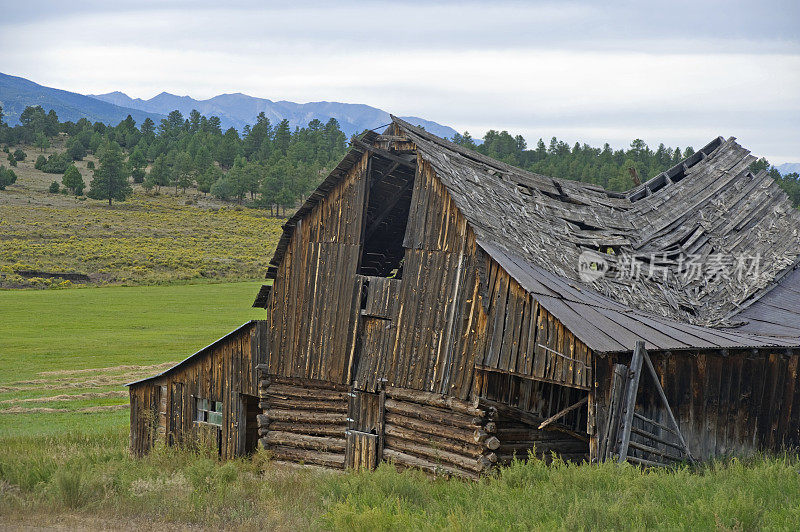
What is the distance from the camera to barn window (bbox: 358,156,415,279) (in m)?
18.7

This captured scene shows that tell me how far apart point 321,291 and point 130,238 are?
66027mm

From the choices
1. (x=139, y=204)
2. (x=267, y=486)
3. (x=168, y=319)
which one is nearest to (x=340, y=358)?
(x=267, y=486)

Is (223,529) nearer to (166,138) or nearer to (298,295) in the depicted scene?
(298,295)

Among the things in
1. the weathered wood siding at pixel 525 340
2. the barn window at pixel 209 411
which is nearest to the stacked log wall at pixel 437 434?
the weathered wood siding at pixel 525 340

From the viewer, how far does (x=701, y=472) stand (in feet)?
41.1

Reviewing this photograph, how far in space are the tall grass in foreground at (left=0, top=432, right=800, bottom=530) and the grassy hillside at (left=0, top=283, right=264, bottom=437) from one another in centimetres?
996

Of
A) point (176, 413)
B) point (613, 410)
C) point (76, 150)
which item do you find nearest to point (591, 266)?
point (613, 410)

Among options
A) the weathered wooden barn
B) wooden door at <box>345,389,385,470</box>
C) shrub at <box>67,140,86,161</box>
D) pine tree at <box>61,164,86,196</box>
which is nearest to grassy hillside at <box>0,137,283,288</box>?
pine tree at <box>61,164,86,196</box>

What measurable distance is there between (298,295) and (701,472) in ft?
30.5

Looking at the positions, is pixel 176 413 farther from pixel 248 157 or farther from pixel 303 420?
pixel 248 157

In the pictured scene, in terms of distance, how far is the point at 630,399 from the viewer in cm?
1235

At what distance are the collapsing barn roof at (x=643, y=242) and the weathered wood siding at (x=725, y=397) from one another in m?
0.44

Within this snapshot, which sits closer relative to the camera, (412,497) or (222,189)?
(412,497)

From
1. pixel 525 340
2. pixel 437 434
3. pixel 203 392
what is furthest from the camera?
pixel 203 392
